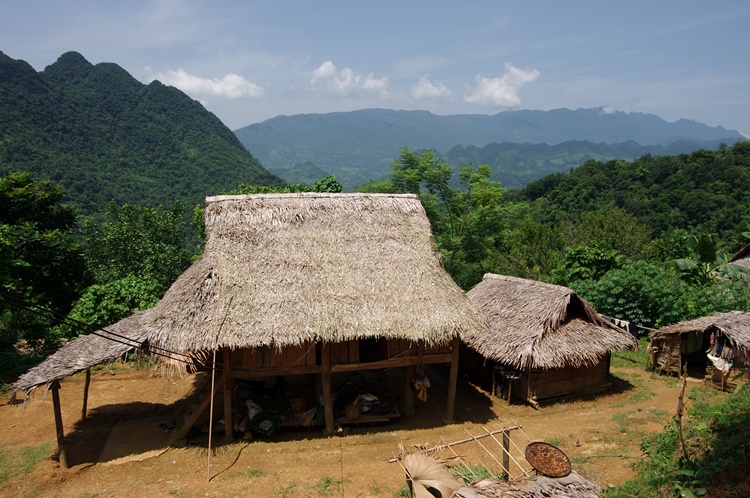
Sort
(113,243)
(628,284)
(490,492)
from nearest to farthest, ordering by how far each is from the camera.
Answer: (490,492) → (628,284) → (113,243)

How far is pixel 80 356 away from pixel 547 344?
34.6 feet

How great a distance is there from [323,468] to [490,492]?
13.6 feet

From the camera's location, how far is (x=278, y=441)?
33.9 feet

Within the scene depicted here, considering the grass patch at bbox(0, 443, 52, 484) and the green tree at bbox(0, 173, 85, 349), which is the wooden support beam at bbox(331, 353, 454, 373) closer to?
the grass patch at bbox(0, 443, 52, 484)

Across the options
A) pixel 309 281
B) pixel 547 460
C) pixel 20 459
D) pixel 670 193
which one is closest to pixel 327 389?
pixel 309 281

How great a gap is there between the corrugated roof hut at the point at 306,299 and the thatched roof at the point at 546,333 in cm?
158

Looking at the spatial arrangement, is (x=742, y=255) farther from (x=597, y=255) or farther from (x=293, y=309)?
(x=293, y=309)

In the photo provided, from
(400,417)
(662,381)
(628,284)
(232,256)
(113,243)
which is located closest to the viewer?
(232,256)

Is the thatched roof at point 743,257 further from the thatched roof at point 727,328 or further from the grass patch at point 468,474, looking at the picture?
the grass patch at point 468,474

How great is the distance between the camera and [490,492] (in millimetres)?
6242

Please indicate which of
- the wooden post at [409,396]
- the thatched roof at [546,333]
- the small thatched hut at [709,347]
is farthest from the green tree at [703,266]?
the wooden post at [409,396]

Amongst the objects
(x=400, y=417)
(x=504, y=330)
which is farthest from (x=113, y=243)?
(x=504, y=330)

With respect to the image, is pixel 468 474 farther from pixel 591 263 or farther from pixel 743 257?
pixel 743 257

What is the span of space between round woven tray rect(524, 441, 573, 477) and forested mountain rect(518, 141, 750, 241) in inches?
1296
